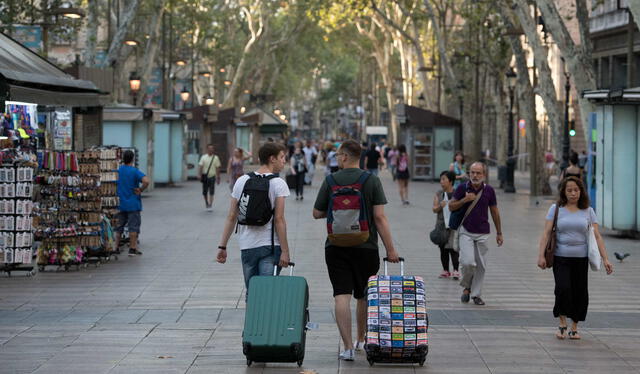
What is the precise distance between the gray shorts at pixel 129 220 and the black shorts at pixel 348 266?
8.50 meters

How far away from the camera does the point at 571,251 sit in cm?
1005

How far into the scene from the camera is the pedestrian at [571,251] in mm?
10008

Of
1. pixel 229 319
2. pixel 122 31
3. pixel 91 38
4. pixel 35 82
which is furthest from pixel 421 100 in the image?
pixel 229 319

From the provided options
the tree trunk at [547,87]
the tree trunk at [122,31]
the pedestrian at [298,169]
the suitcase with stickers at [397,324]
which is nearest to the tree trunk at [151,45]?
the tree trunk at [122,31]

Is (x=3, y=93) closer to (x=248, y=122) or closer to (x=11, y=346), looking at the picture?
(x=11, y=346)

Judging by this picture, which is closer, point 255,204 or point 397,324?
point 397,324

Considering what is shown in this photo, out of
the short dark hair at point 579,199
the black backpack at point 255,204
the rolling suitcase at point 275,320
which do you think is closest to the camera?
the rolling suitcase at point 275,320

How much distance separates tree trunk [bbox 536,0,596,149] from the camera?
23438mm

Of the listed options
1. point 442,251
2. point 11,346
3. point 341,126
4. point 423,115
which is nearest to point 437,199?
point 442,251

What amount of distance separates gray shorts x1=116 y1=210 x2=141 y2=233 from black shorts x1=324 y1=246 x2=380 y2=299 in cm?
850

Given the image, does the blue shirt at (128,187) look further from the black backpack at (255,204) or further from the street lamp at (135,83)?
the street lamp at (135,83)

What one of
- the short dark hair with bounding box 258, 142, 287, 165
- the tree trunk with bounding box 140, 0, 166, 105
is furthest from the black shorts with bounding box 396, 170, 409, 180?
the short dark hair with bounding box 258, 142, 287, 165

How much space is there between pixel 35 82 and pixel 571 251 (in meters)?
6.87

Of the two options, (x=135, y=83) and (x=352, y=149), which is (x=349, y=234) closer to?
(x=352, y=149)
